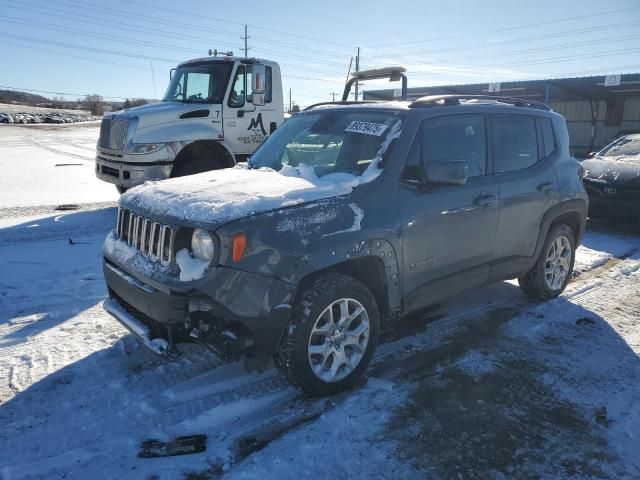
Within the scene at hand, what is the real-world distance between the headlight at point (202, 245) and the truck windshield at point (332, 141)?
1.19 metres

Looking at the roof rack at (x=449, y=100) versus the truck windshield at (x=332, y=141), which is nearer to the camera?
the truck windshield at (x=332, y=141)

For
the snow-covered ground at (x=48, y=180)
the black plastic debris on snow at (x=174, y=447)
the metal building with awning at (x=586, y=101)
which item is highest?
the metal building with awning at (x=586, y=101)

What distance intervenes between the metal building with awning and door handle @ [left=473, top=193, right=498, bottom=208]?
23.4 m

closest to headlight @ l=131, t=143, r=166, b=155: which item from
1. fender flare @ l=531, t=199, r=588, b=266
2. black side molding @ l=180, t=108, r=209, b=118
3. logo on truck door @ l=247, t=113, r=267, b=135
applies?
black side molding @ l=180, t=108, r=209, b=118

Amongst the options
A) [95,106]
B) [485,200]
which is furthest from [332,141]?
[95,106]

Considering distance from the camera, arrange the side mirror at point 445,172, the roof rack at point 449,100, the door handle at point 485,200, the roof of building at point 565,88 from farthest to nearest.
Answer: the roof of building at point 565,88 < the door handle at point 485,200 < the roof rack at point 449,100 < the side mirror at point 445,172

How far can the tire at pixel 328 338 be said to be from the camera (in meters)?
3.07

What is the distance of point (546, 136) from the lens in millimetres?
4945

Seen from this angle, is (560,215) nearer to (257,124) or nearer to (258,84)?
(258,84)

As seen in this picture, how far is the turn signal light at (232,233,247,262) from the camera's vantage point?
2840mm

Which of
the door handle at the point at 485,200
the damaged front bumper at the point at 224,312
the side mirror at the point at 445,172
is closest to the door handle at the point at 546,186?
the door handle at the point at 485,200

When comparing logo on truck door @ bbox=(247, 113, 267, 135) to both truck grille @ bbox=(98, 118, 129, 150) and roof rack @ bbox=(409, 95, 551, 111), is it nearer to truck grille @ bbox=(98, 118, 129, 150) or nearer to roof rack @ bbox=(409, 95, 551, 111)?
truck grille @ bbox=(98, 118, 129, 150)

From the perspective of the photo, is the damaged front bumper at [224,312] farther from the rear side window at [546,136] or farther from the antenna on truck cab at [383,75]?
the rear side window at [546,136]

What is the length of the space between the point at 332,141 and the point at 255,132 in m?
5.59
